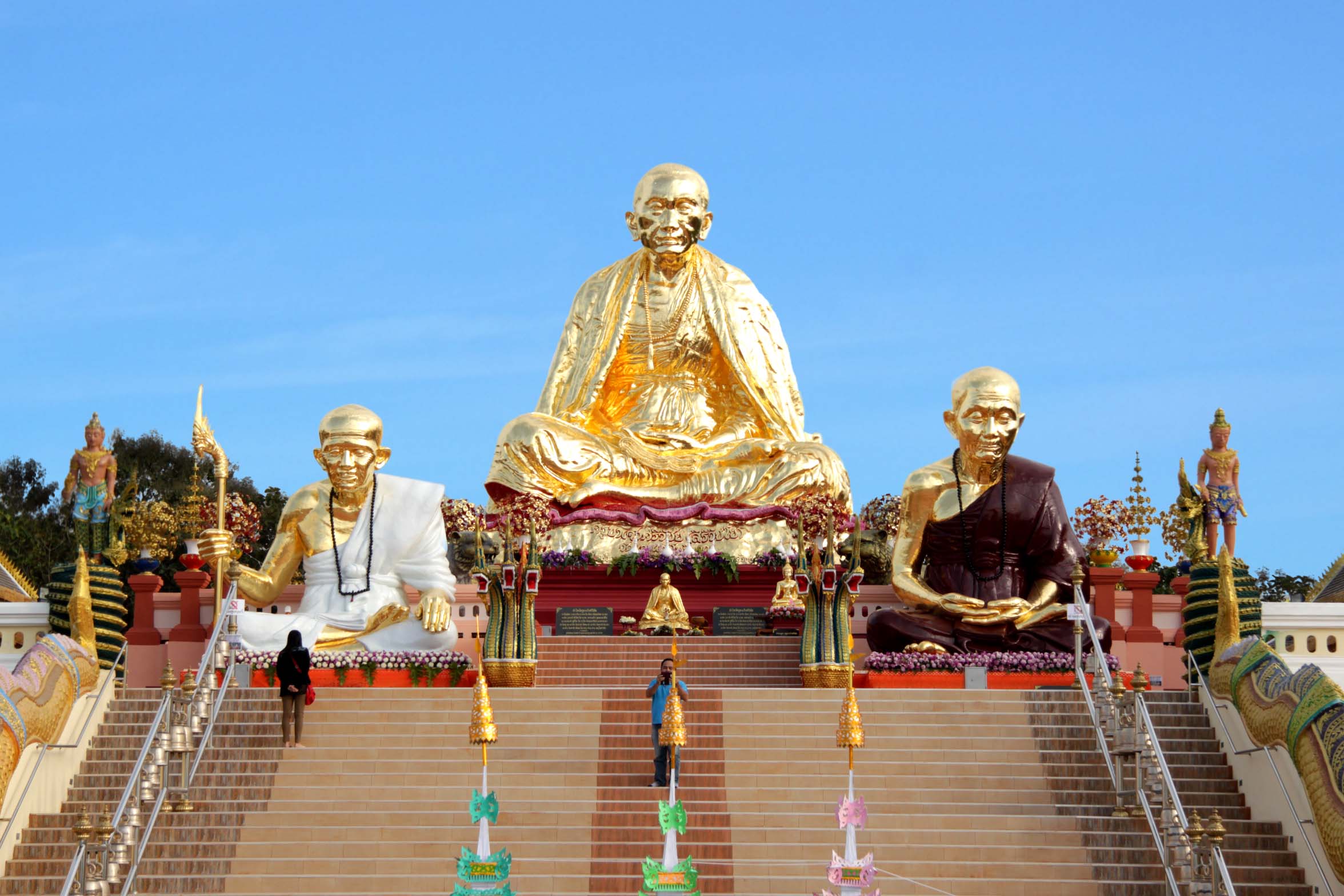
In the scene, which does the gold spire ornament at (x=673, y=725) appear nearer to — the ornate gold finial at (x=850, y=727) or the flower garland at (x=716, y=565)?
the ornate gold finial at (x=850, y=727)

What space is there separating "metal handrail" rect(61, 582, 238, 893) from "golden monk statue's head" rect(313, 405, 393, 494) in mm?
2664

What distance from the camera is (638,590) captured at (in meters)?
24.2

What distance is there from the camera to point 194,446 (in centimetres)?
2091

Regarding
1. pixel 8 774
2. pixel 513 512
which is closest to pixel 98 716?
pixel 8 774

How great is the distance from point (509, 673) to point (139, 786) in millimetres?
3993

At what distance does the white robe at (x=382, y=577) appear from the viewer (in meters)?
20.4

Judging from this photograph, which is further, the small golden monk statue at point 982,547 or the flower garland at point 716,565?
the flower garland at point 716,565

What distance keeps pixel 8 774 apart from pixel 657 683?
4660 millimetres

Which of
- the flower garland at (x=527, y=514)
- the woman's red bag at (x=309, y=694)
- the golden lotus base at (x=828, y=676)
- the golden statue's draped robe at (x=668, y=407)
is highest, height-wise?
the golden statue's draped robe at (x=668, y=407)

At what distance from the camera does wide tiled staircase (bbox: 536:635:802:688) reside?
20.7m

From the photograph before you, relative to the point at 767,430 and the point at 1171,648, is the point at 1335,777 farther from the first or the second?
the point at 767,430

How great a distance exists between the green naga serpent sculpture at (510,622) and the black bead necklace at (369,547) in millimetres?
1211

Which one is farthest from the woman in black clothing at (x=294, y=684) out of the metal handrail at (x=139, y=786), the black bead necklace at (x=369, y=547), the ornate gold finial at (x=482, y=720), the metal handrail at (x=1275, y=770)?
the metal handrail at (x=1275, y=770)

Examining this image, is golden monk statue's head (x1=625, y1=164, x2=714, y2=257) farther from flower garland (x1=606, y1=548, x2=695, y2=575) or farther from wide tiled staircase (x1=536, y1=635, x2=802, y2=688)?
wide tiled staircase (x1=536, y1=635, x2=802, y2=688)
